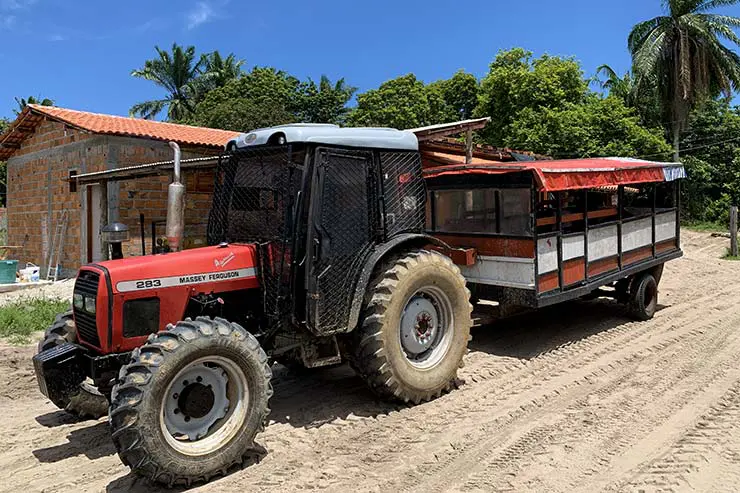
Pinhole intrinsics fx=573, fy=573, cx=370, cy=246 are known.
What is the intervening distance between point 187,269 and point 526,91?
22.7 m

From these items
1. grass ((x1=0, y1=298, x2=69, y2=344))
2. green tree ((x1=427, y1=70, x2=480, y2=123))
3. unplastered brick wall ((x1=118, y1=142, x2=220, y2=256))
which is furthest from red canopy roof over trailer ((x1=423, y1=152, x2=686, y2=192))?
green tree ((x1=427, y1=70, x2=480, y2=123))

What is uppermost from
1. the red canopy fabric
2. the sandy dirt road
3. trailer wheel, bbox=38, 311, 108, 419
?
the red canopy fabric

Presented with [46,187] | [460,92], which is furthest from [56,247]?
[460,92]

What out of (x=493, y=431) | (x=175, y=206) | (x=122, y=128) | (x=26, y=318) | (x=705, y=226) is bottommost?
(x=493, y=431)

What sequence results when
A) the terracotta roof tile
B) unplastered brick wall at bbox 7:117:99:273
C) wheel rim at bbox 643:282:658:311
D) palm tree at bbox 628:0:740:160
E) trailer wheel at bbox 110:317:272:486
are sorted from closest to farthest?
trailer wheel at bbox 110:317:272:486 < wheel rim at bbox 643:282:658:311 < the terracotta roof tile < unplastered brick wall at bbox 7:117:99:273 < palm tree at bbox 628:0:740:160

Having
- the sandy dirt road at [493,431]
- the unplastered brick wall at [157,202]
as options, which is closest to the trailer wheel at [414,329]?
the sandy dirt road at [493,431]

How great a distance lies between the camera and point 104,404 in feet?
15.2

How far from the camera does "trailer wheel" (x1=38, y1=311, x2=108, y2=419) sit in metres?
4.19

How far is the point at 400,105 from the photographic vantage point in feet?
94.4

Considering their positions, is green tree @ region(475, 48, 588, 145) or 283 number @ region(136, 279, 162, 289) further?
green tree @ region(475, 48, 588, 145)

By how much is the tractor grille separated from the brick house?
573 cm

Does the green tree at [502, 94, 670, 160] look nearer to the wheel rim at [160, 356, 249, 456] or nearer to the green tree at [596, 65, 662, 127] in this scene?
the green tree at [596, 65, 662, 127]

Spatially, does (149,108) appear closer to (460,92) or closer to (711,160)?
(460,92)

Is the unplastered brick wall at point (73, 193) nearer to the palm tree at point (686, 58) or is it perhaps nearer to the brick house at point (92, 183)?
the brick house at point (92, 183)
